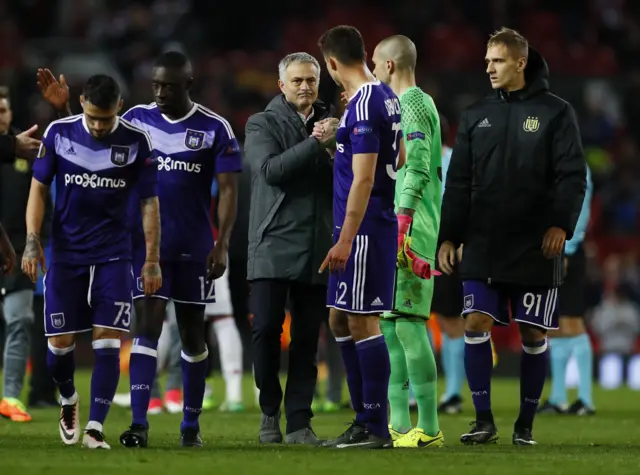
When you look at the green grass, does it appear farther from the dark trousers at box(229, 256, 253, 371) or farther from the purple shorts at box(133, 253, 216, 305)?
the dark trousers at box(229, 256, 253, 371)

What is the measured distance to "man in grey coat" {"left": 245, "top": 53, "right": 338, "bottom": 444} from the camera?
8727 mm

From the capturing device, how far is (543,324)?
29.0 ft

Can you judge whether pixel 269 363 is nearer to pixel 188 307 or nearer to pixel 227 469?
pixel 188 307

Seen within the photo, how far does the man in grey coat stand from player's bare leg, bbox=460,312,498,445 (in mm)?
956

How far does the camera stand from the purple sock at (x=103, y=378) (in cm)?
796

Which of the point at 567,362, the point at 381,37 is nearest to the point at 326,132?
the point at 567,362

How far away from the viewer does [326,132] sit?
27.8 ft

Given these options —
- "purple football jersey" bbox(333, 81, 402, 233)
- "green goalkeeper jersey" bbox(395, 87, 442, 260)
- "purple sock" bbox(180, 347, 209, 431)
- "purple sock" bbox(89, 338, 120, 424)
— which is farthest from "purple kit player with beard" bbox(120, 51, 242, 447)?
"green goalkeeper jersey" bbox(395, 87, 442, 260)

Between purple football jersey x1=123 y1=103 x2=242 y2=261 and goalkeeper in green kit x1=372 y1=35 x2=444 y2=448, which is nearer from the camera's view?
purple football jersey x1=123 y1=103 x2=242 y2=261

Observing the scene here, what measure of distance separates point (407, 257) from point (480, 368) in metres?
0.87

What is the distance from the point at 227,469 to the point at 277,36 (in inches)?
831

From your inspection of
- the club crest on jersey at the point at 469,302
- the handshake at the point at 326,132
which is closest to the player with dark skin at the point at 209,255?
the handshake at the point at 326,132

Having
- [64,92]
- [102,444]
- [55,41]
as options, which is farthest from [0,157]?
[55,41]

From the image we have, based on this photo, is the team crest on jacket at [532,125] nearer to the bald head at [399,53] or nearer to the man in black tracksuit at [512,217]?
the man in black tracksuit at [512,217]
